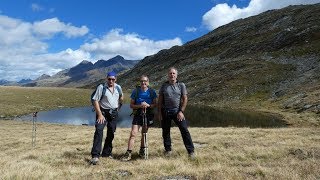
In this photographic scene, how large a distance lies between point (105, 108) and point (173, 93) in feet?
8.79

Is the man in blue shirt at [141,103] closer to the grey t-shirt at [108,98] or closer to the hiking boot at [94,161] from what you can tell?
the grey t-shirt at [108,98]

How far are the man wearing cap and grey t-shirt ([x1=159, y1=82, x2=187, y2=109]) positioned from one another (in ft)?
6.14

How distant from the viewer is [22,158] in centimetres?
1705

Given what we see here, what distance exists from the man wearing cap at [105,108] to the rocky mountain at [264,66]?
50.3 m

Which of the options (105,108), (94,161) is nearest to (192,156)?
(94,161)

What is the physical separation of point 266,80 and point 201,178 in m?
89.2

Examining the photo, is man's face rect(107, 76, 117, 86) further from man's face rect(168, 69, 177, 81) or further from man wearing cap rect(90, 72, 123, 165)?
man's face rect(168, 69, 177, 81)

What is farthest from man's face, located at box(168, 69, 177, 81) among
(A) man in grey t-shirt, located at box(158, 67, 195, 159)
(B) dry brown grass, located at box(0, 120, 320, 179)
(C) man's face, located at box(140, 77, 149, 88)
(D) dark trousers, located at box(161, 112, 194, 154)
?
(B) dry brown grass, located at box(0, 120, 320, 179)

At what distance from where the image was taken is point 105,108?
1515 centimetres

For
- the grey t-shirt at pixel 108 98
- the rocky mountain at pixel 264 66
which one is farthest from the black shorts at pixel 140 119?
the rocky mountain at pixel 264 66

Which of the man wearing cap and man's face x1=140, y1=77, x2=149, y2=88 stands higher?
man's face x1=140, y1=77, x2=149, y2=88

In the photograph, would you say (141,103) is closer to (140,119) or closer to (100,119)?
(140,119)

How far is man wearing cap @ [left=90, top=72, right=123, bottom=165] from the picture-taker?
48.3 feet

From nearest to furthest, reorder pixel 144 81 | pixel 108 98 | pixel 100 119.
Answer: pixel 100 119 → pixel 108 98 → pixel 144 81
